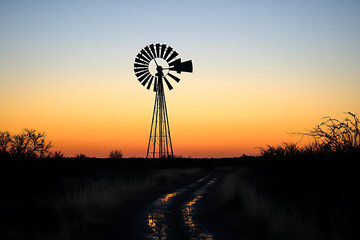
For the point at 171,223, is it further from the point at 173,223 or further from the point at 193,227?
the point at 193,227

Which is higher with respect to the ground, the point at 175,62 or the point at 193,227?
the point at 175,62

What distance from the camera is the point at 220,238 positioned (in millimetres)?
8852

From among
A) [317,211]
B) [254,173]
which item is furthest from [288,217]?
[254,173]

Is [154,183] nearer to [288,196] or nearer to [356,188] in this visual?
[288,196]

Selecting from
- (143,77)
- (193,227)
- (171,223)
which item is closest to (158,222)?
(171,223)

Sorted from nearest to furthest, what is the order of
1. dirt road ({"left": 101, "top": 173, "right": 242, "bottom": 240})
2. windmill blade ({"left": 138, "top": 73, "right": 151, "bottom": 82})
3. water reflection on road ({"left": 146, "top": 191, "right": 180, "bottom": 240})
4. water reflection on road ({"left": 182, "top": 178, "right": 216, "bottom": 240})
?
water reflection on road ({"left": 182, "top": 178, "right": 216, "bottom": 240}) < water reflection on road ({"left": 146, "top": 191, "right": 180, "bottom": 240}) < dirt road ({"left": 101, "top": 173, "right": 242, "bottom": 240}) < windmill blade ({"left": 138, "top": 73, "right": 151, "bottom": 82})

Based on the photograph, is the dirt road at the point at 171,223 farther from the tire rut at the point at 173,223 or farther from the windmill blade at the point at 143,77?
the windmill blade at the point at 143,77

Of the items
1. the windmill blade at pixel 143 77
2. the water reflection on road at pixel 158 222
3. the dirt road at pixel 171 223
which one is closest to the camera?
the water reflection on road at pixel 158 222

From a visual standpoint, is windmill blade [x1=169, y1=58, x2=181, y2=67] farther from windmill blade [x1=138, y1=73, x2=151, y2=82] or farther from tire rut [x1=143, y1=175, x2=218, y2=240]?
tire rut [x1=143, y1=175, x2=218, y2=240]

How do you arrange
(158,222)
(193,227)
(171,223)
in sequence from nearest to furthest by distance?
(193,227) → (171,223) → (158,222)

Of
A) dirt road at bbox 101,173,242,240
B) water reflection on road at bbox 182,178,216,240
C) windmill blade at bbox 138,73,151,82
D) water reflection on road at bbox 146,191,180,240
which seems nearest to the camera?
water reflection on road at bbox 182,178,216,240

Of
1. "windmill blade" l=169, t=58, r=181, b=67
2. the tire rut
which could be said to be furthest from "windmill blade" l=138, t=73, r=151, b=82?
the tire rut

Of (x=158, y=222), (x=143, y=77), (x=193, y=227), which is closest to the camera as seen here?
(x=193, y=227)

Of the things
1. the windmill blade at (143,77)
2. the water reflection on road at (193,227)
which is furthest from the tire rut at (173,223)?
the windmill blade at (143,77)
